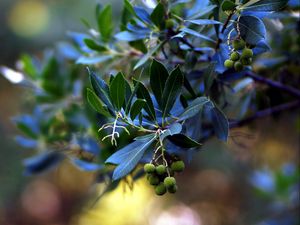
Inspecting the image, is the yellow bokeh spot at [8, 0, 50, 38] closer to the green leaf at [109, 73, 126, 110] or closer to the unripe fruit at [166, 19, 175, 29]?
the unripe fruit at [166, 19, 175, 29]

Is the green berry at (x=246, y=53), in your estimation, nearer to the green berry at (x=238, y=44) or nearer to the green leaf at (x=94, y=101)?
the green berry at (x=238, y=44)

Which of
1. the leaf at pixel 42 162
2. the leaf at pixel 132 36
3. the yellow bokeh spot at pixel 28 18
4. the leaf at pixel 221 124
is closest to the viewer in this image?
the leaf at pixel 221 124

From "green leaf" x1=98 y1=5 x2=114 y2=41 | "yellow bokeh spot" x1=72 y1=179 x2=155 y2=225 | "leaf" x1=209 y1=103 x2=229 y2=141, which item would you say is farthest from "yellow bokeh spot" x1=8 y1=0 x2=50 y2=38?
"leaf" x1=209 y1=103 x2=229 y2=141

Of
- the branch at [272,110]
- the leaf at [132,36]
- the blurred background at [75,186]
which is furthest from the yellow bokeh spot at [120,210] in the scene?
the leaf at [132,36]

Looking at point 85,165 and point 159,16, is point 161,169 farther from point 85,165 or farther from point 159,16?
point 85,165

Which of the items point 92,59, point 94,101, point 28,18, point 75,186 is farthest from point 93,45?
point 75,186

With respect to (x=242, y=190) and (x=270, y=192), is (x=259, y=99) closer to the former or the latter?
(x=270, y=192)
